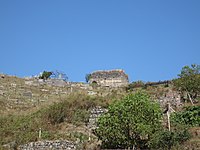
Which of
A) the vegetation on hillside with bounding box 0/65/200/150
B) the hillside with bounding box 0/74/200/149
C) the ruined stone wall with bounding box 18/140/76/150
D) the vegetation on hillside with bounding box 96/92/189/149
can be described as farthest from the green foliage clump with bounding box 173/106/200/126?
the ruined stone wall with bounding box 18/140/76/150

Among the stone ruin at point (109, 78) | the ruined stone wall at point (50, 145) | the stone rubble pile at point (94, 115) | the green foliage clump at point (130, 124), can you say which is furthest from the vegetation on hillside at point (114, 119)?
the stone ruin at point (109, 78)

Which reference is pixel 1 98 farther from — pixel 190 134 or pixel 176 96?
pixel 190 134

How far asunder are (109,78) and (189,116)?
69.9 feet

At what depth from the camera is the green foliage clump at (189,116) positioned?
21.4m

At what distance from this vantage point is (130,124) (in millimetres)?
18438

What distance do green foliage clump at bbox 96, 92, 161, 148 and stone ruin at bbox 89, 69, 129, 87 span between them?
2226 cm

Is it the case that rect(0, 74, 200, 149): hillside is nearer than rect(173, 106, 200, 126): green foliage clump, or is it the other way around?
rect(0, 74, 200, 149): hillside

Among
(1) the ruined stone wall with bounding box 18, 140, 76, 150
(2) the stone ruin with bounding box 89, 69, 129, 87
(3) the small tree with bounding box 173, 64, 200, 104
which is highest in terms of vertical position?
(2) the stone ruin with bounding box 89, 69, 129, 87

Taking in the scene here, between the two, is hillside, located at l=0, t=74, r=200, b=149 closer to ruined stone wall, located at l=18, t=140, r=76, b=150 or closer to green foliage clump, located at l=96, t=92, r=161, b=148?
ruined stone wall, located at l=18, t=140, r=76, b=150

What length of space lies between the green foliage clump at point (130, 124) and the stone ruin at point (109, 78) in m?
22.3

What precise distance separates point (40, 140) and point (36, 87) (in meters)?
14.7

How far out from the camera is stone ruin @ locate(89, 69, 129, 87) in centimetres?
4203

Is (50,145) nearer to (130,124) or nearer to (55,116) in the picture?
(55,116)

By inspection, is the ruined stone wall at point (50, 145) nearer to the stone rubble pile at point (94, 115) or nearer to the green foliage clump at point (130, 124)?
the green foliage clump at point (130, 124)
